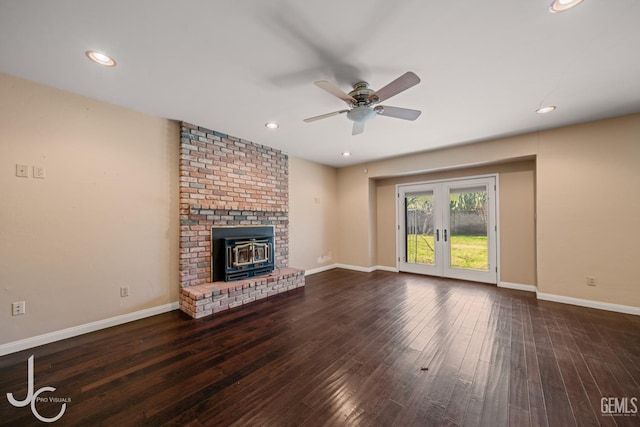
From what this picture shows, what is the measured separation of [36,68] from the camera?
2158 millimetres

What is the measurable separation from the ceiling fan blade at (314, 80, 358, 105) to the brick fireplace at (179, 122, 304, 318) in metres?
2.45

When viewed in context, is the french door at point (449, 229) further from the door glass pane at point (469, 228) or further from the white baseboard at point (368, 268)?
the white baseboard at point (368, 268)

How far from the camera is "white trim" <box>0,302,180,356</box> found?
227 centimetres

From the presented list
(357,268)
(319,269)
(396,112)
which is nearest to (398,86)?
(396,112)

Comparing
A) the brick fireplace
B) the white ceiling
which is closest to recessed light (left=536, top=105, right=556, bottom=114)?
the white ceiling

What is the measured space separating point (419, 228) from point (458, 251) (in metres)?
0.92

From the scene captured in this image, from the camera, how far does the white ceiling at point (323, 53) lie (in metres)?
1.57

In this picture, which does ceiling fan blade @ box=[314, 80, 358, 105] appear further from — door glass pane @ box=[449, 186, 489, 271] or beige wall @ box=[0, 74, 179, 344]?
door glass pane @ box=[449, 186, 489, 271]

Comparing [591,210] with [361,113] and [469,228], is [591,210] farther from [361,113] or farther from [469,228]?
[361,113]

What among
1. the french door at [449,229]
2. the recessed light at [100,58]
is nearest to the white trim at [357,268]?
the french door at [449,229]

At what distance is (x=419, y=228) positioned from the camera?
545 centimetres

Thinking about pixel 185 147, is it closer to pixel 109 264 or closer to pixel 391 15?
pixel 109 264

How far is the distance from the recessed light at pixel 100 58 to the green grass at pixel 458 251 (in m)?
5.70

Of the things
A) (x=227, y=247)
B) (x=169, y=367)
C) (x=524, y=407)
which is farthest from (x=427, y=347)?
(x=227, y=247)
